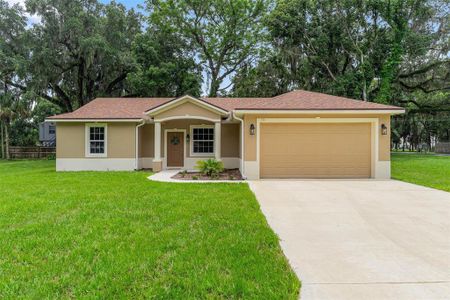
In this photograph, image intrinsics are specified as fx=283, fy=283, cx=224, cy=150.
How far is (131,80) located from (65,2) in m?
6.18

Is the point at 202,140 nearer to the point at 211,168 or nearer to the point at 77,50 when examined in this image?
the point at 211,168

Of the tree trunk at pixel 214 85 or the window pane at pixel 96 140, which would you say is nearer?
the window pane at pixel 96 140

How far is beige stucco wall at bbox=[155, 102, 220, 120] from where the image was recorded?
13.0 m

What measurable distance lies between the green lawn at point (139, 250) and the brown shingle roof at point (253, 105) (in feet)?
18.8

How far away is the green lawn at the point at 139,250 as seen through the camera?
276 centimetres

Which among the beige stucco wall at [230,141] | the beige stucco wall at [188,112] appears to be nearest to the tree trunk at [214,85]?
the beige stucco wall at [230,141]

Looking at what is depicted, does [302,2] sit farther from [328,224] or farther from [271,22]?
[328,224]

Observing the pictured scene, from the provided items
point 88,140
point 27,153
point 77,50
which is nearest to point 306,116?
point 88,140

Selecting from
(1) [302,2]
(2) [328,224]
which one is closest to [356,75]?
(1) [302,2]

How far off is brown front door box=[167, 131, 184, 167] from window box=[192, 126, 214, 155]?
683 millimetres

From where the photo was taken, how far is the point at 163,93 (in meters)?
21.8

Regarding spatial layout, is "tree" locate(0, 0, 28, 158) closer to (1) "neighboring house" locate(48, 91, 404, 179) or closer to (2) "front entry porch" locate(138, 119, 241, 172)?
(1) "neighboring house" locate(48, 91, 404, 179)

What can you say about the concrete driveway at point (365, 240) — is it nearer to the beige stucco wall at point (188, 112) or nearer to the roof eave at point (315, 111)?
the roof eave at point (315, 111)

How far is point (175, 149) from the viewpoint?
583 inches
